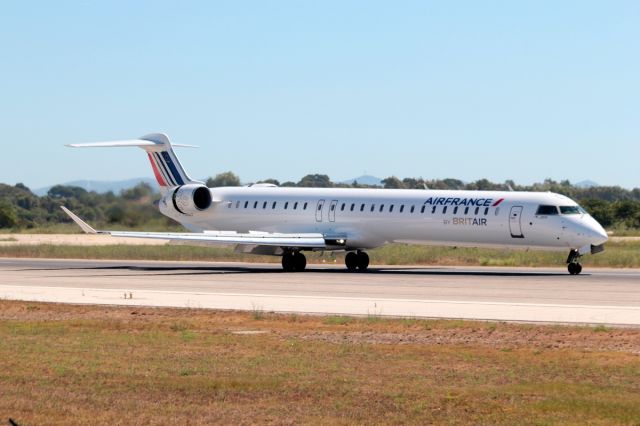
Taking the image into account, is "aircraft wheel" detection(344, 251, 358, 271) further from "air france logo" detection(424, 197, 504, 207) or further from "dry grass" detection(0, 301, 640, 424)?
"dry grass" detection(0, 301, 640, 424)

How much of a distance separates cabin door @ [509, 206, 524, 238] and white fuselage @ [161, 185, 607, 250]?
0.03 metres

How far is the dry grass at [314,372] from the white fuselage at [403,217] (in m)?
15.5

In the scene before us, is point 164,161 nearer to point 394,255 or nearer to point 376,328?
point 394,255

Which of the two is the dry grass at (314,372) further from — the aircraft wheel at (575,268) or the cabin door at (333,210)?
the cabin door at (333,210)

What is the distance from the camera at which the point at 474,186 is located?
88.9m

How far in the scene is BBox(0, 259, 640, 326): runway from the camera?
79.0ft

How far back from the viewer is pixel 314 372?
15492mm

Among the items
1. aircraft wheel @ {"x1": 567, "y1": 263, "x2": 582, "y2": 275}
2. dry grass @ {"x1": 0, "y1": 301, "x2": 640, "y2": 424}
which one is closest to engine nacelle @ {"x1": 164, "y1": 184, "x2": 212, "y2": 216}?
aircraft wheel @ {"x1": 567, "y1": 263, "x2": 582, "y2": 275}

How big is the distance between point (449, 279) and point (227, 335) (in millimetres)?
15381

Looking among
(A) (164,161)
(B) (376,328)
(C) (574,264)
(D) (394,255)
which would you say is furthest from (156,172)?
→ (B) (376,328)

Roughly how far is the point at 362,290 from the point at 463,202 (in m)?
9.01

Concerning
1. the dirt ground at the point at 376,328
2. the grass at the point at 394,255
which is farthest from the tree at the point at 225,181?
the dirt ground at the point at 376,328

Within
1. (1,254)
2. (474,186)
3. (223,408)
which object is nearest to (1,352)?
(223,408)

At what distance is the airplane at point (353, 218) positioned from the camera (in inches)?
1432
